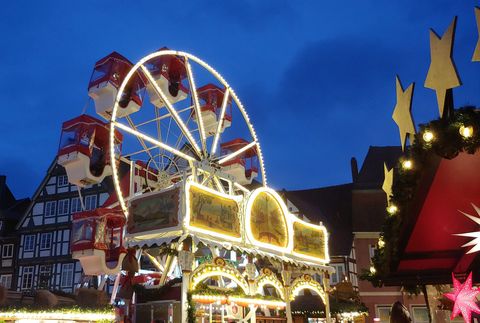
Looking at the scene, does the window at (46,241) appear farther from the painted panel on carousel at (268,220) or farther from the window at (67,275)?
the painted panel on carousel at (268,220)

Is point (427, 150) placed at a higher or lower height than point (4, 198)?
lower

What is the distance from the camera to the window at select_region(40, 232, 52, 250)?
36.2m

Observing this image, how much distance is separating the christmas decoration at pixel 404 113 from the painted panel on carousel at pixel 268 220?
7.75 metres

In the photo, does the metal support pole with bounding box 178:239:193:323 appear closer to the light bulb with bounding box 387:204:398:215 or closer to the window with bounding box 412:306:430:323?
the light bulb with bounding box 387:204:398:215

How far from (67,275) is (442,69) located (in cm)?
3425

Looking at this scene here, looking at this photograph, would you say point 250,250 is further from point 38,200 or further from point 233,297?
point 38,200

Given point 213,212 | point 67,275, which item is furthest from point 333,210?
point 213,212

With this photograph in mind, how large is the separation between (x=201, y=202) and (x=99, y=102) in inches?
328

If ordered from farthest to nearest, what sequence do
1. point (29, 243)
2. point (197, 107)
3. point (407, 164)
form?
point (29, 243) → point (197, 107) → point (407, 164)

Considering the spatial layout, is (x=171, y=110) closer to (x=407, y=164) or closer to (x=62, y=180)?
(x=407, y=164)

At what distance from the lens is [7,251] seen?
38.0 metres

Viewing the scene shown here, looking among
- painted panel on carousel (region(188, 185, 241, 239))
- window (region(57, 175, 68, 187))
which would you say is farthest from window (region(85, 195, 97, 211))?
painted panel on carousel (region(188, 185, 241, 239))

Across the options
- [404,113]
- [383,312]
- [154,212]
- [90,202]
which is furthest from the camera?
[90,202]

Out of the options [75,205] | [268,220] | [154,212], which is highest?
[75,205]
